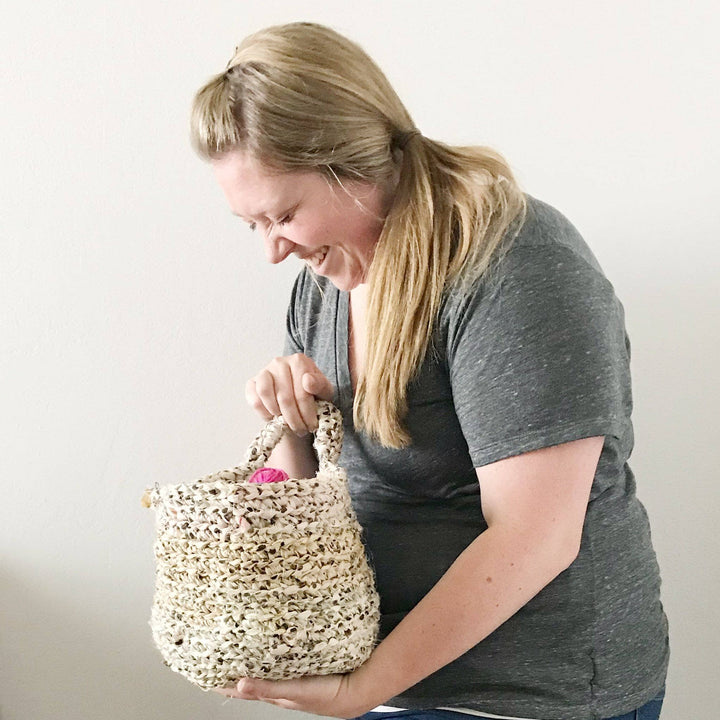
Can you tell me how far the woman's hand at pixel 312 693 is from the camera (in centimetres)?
82

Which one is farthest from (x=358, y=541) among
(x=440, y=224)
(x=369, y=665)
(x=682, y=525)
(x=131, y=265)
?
(x=682, y=525)

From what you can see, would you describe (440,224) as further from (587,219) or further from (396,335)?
(587,219)

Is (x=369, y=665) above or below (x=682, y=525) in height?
above

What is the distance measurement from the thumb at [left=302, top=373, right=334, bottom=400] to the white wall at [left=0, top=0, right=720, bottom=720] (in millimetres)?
219

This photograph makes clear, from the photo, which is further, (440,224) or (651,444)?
(651,444)

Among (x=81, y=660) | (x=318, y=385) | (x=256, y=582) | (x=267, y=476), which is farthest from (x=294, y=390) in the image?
(x=81, y=660)

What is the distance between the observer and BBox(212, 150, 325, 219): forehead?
0.88 metres

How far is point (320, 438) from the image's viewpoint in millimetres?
934

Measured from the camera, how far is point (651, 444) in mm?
1229

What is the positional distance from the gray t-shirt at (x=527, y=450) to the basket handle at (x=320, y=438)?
0.18ft

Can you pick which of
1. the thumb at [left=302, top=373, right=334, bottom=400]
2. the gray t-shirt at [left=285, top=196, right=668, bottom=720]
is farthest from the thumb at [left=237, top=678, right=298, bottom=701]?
the thumb at [left=302, top=373, right=334, bottom=400]

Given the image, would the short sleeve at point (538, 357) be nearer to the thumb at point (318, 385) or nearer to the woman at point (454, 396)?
the woman at point (454, 396)

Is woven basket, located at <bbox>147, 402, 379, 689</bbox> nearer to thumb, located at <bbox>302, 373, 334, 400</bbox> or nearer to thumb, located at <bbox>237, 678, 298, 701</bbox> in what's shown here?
thumb, located at <bbox>237, 678, 298, 701</bbox>

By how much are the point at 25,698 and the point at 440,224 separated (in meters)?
0.77
